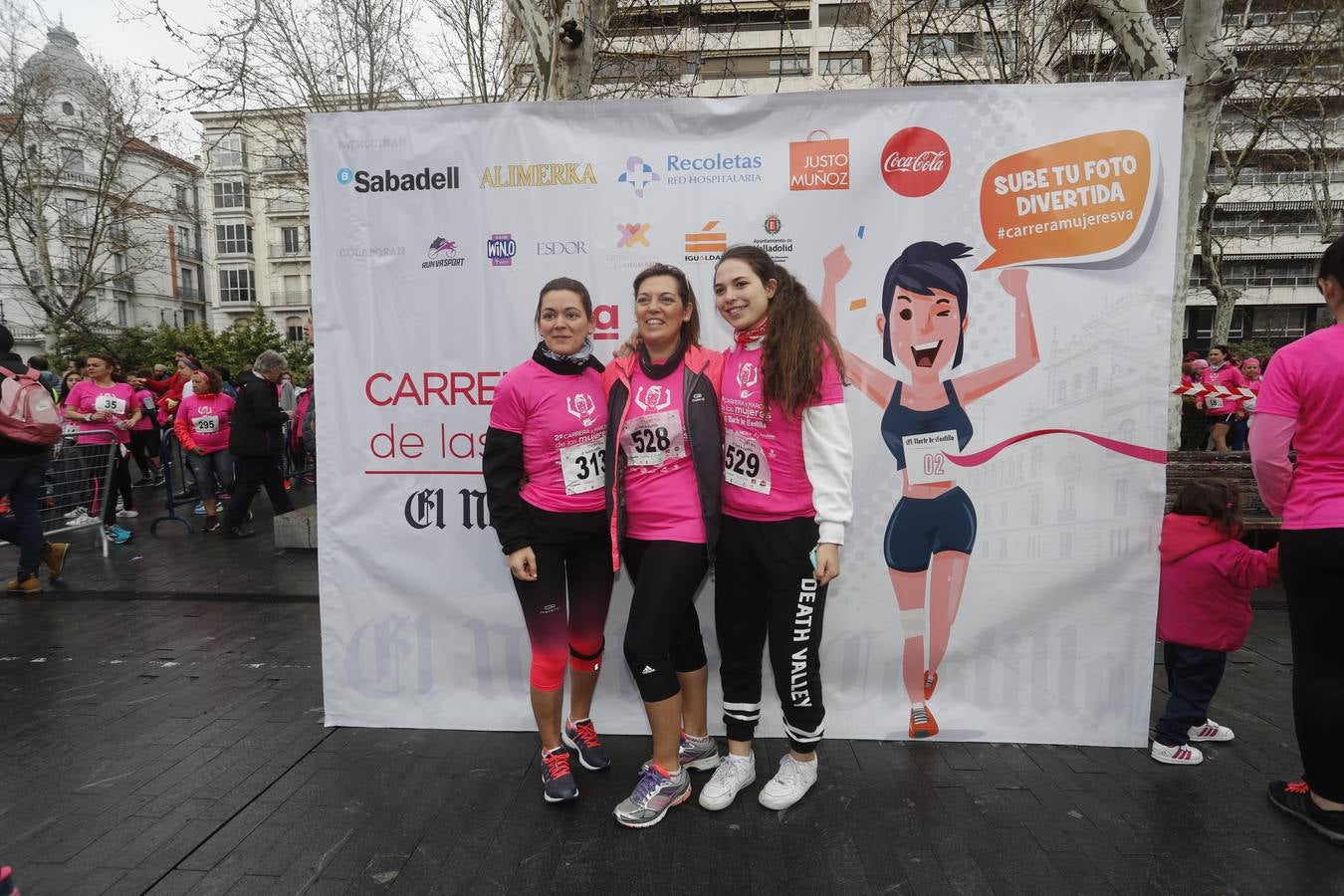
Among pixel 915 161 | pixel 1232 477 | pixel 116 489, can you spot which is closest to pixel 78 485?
pixel 116 489

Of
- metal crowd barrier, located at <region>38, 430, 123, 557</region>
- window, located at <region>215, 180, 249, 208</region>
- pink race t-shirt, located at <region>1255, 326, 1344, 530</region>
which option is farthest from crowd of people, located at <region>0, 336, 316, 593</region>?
window, located at <region>215, 180, 249, 208</region>

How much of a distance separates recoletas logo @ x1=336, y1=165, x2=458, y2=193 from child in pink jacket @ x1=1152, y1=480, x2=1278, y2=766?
3.53 m

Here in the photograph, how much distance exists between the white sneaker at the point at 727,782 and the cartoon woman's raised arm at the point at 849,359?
5.36 ft

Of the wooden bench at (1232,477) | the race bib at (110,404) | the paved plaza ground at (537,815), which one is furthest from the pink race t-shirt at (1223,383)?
the race bib at (110,404)

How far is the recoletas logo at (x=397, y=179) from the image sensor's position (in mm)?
3598

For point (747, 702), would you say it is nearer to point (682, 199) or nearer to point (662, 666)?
point (662, 666)

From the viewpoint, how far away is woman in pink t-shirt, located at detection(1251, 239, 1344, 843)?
105 inches

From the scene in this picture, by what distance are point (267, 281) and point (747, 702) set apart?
6112 centimetres

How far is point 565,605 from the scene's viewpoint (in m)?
3.15

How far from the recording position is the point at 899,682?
360 cm

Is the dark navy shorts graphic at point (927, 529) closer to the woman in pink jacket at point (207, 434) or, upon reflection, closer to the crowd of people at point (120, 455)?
the crowd of people at point (120, 455)

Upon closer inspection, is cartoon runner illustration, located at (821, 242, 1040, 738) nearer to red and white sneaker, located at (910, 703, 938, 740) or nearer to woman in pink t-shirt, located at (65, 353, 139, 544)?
red and white sneaker, located at (910, 703, 938, 740)

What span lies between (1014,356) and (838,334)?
2.54 feet

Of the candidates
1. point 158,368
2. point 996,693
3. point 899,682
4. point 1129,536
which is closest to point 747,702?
point 899,682
